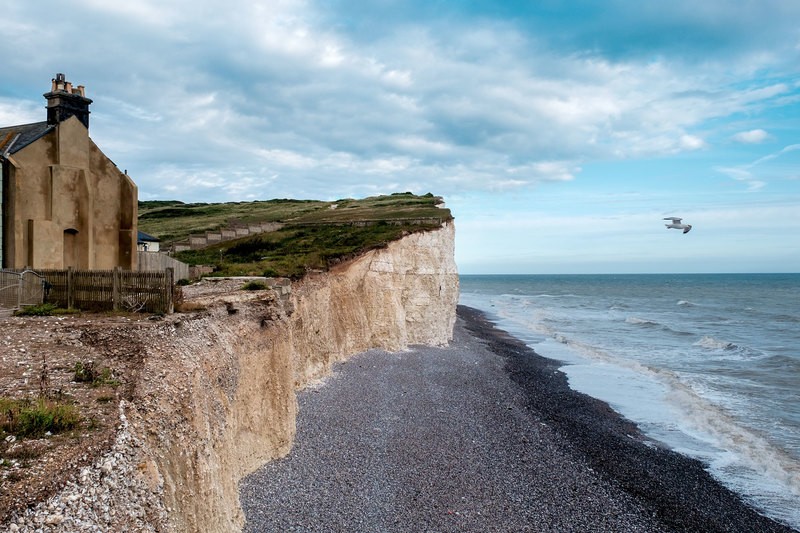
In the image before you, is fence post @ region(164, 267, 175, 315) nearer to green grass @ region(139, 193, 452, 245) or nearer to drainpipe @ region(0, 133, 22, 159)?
drainpipe @ region(0, 133, 22, 159)

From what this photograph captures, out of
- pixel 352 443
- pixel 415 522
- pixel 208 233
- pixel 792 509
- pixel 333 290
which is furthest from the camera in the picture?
pixel 208 233

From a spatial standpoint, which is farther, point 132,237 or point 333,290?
point 333,290

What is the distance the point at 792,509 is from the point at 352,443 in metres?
14.9

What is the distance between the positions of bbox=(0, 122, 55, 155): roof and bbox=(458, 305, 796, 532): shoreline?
77.9ft

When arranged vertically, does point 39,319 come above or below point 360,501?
above

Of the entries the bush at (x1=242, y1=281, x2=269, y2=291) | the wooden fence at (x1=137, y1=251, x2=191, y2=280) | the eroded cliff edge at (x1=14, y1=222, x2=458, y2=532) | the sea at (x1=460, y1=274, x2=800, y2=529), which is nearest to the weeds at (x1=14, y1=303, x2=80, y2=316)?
the eroded cliff edge at (x1=14, y1=222, x2=458, y2=532)

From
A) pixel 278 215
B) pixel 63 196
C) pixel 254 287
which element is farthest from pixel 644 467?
pixel 278 215

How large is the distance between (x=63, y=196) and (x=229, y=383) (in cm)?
1123

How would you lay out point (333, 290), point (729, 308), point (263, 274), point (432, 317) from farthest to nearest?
point (729, 308) < point (432, 317) < point (333, 290) < point (263, 274)

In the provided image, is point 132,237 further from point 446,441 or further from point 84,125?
point 446,441

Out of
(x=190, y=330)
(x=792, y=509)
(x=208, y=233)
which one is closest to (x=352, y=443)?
(x=190, y=330)

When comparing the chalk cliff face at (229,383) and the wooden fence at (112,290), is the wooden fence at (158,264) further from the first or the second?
the wooden fence at (112,290)

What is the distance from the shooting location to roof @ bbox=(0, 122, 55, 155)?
18688mm

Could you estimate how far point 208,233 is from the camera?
54406 millimetres
